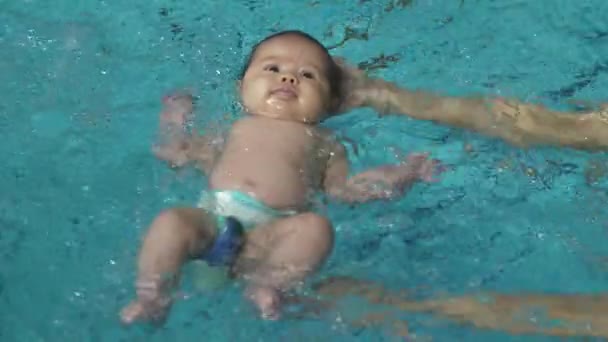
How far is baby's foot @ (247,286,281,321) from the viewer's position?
2904mm

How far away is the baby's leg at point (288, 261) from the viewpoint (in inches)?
116

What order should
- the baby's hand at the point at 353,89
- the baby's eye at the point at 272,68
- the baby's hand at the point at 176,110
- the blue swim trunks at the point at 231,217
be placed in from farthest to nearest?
the baby's hand at the point at 353,89, the baby's hand at the point at 176,110, the baby's eye at the point at 272,68, the blue swim trunks at the point at 231,217

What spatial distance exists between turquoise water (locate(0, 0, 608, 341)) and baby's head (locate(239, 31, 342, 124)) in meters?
0.19

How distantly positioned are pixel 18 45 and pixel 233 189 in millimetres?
1491

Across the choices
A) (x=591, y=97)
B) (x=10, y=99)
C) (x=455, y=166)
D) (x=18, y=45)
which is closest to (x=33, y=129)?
(x=10, y=99)

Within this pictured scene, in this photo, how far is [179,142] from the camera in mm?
3625

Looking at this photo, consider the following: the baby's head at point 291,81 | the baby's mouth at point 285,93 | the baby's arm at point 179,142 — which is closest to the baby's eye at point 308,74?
the baby's head at point 291,81

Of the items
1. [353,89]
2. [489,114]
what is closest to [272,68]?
[353,89]

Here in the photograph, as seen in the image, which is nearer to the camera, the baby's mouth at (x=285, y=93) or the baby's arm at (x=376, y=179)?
the baby's arm at (x=376, y=179)

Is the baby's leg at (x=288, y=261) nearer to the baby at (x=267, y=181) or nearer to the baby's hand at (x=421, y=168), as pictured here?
the baby at (x=267, y=181)

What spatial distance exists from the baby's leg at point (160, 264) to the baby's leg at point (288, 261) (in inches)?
8.4

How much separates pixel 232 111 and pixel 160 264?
40.8 inches

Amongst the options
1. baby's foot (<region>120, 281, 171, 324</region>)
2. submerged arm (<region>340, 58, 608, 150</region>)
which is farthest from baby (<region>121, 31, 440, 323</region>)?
submerged arm (<region>340, 58, 608, 150</region>)

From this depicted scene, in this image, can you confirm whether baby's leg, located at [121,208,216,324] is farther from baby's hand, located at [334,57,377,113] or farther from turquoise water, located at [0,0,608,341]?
baby's hand, located at [334,57,377,113]
